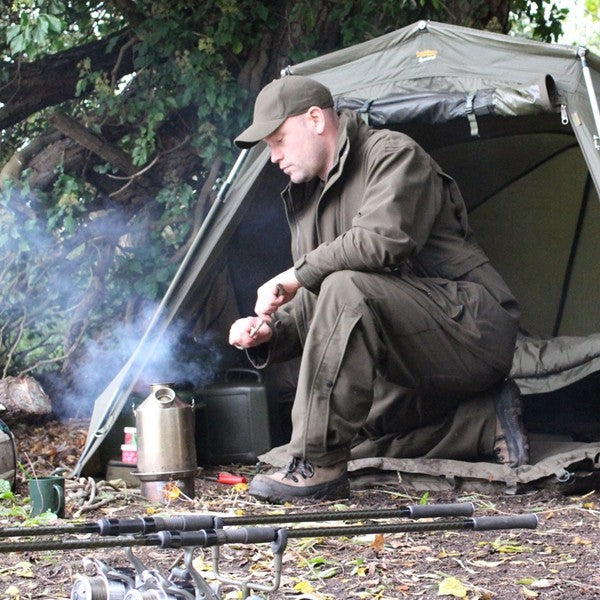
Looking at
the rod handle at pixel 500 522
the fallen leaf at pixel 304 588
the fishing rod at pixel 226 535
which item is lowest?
the fallen leaf at pixel 304 588

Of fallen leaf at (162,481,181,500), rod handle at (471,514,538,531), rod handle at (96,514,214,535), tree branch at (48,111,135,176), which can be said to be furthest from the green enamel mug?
tree branch at (48,111,135,176)

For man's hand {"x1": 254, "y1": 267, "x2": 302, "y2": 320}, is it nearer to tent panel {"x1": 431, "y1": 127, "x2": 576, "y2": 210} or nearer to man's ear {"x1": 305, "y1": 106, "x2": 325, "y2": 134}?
man's ear {"x1": 305, "y1": 106, "x2": 325, "y2": 134}

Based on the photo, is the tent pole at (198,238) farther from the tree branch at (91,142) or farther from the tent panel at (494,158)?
the tree branch at (91,142)

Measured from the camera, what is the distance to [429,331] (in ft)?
11.9

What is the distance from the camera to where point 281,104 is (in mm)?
3801

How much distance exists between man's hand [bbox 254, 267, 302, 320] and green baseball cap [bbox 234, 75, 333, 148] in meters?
0.49

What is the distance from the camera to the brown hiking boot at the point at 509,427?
12.6 ft

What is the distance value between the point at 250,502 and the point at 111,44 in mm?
3229

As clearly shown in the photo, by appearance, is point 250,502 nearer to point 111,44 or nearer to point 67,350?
point 67,350

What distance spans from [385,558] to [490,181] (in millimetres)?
3055

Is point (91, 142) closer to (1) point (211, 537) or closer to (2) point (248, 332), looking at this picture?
(2) point (248, 332)

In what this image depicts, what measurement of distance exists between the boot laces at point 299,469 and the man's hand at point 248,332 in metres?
0.50

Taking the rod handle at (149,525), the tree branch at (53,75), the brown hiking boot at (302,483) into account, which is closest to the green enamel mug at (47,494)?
the brown hiking boot at (302,483)

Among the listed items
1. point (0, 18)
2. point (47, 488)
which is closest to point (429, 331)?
point (47, 488)
